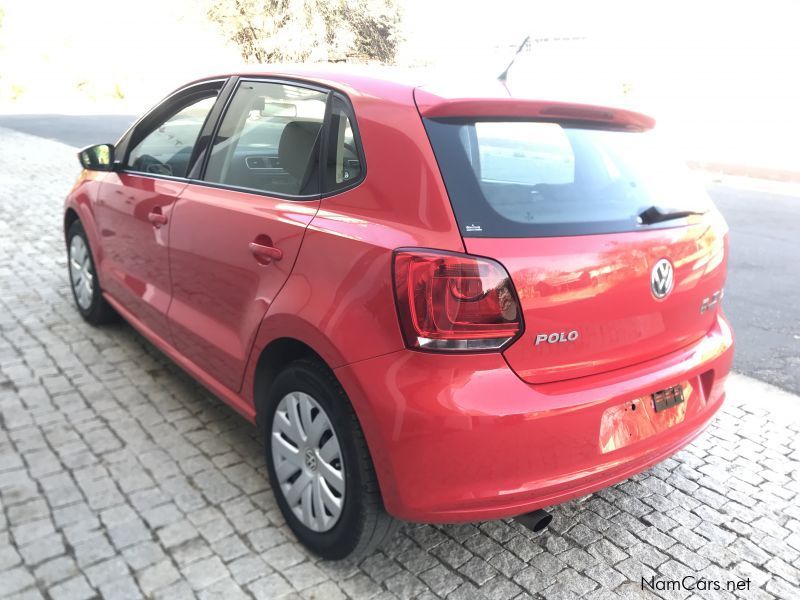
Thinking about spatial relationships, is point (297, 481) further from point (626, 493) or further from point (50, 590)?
point (626, 493)

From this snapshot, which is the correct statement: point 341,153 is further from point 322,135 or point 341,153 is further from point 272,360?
point 272,360

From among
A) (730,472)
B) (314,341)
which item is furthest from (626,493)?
(314,341)

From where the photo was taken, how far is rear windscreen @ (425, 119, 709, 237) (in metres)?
2.23

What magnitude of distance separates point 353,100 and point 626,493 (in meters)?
2.03

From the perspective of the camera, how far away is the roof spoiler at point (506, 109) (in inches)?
91.0

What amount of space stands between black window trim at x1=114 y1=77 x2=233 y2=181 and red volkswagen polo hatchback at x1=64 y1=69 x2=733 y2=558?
33 cm

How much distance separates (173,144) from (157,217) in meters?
0.42

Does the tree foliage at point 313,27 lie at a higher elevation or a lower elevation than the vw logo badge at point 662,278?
higher

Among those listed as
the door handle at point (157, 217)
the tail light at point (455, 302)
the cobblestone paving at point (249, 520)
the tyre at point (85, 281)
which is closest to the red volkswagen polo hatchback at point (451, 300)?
the tail light at point (455, 302)

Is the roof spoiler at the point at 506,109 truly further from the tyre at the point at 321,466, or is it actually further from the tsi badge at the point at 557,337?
the tyre at the point at 321,466

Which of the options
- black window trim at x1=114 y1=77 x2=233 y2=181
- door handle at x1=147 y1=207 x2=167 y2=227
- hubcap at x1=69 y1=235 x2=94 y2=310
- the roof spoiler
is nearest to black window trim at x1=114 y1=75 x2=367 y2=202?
black window trim at x1=114 y1=77 x2=233 y2=181

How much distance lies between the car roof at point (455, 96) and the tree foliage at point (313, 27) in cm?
2692

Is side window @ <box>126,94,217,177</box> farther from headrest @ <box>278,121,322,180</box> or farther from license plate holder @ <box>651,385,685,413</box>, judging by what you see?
license plate holder @ <box>651,385,685,413</box>

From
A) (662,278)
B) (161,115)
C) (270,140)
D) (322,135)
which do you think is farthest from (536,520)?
(161,115)
